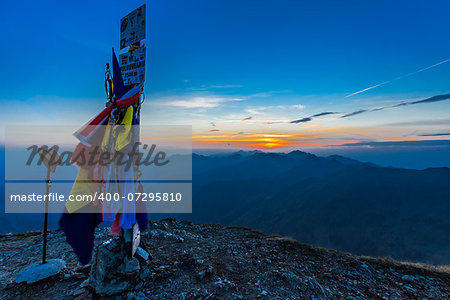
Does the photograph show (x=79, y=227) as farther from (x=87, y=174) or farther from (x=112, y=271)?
(x=112, y=271)

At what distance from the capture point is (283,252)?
8664 millimetres

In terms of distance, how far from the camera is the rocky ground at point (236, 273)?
5.76 metres

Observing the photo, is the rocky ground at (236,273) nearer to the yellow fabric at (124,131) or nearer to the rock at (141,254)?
the rock at (141,254)

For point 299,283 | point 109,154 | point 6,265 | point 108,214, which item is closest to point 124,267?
point 108,214

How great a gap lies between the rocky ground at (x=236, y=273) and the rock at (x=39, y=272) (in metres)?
0.16

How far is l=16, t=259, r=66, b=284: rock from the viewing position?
596cm

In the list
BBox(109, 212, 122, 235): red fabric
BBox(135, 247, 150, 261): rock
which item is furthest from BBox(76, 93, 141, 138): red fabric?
BBox(135, 247, 150, 261): rock

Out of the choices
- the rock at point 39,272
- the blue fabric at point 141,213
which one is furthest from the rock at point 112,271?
the rock at point 39,272

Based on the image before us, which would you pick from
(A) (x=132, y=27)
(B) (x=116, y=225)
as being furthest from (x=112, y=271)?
(A) (x=132, y=27)

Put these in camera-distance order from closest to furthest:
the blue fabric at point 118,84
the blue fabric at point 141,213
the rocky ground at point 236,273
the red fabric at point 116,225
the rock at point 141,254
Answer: the red fabric at point 116,225
the blue fabric at point 118,84
the blue fabric at point 141,213
the rocky ground at point 236,273
the rock at point 141,254

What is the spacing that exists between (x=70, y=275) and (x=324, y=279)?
7.70 m

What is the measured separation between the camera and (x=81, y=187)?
4.68 m

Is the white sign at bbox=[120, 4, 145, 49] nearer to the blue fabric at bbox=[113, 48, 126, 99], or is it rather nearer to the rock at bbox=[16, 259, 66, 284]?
the blue fabric at bbox=[113, 48, 126, 99]

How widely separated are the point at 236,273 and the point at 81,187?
4981mm
